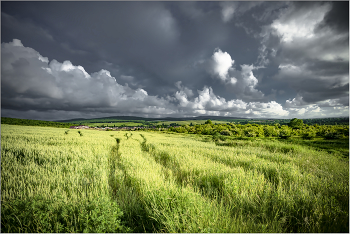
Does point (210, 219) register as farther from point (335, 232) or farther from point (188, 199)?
point (335, 232)

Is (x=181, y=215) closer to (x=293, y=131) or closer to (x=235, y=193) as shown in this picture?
(x=235, y=193)

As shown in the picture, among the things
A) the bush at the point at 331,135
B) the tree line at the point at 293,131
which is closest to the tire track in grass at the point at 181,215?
the tree line at the point at 293,131

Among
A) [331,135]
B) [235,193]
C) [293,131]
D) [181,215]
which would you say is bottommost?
[293,131]

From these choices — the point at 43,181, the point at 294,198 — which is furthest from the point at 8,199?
the point at 294,198

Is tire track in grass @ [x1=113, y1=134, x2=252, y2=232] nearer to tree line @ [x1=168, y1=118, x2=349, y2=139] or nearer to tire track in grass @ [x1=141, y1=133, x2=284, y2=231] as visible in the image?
tire track in grass @ [x1=141, y1=133, x2=284, y2=231]

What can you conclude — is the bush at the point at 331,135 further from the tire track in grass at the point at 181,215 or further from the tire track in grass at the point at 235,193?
the tire track in grass at the point at 181,215

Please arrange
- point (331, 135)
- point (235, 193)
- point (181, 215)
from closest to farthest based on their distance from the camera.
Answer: point (181, 215)
point (235, 193)
point (331, 135)

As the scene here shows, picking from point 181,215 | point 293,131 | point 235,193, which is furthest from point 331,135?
point 181,215

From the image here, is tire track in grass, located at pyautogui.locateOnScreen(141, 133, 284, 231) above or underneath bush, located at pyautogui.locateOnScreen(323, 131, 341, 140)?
above

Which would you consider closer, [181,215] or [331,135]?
[181,215]

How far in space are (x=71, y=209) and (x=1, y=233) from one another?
123 centimetres

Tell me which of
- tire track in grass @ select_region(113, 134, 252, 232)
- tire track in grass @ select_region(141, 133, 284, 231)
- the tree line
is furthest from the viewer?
the tree line

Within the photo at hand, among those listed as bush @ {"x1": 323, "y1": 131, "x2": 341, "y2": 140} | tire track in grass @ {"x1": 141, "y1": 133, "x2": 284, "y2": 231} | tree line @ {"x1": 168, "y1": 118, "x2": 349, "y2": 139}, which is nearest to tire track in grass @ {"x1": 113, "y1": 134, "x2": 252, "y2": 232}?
tire track in grass @ {"x1": 141, "y1": 133, "x2": 284, "y2": 231}

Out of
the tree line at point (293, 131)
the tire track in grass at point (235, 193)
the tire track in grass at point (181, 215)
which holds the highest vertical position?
the tire track in grass at point (181, 215)
